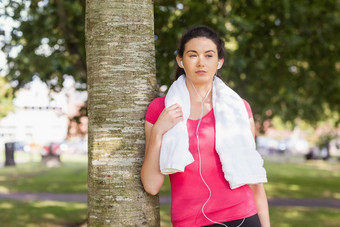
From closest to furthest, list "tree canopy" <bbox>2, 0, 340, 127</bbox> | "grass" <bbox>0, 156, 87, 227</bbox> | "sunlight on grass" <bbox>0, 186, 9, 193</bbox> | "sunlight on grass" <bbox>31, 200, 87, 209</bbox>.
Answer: "tree canopy" <bbox>2, 0, 340, 127</bbox>, "grass" <bbox>0, 156, 87, 227</bbox>, "sunlight on grass" <bbox>31, 200, 87, 209</bbox>, "sunlight on grass" <bbox>0, 186, 9, 193</bbox>

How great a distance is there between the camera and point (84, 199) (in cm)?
1377

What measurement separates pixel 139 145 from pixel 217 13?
24.3ft

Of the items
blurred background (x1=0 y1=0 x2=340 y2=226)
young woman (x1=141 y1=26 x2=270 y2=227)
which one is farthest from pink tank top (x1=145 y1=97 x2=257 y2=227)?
blurred background (x1=0 y1=0 x2=340 y2=226)

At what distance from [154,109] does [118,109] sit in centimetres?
24

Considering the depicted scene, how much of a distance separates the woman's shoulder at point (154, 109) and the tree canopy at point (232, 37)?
4568 millimetres

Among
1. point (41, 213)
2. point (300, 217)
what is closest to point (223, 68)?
point (300, 217)

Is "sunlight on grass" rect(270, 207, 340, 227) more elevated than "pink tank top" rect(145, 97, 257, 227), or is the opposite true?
"pink tank top" rect(145, 97, 257, 227)

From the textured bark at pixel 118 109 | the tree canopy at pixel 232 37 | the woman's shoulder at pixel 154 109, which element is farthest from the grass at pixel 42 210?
the woman's shoulder at pixel 154 109

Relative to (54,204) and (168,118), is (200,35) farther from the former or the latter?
(54,204)

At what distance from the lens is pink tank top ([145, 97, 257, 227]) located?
2.65 metres

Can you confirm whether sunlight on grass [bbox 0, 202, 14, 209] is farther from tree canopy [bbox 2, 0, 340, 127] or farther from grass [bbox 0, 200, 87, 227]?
tree canopy [bbox 2, 0, 340, 127]

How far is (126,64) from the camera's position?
3123 millimetres

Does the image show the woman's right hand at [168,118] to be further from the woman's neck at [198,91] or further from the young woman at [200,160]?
the woman's neck at [198,91]

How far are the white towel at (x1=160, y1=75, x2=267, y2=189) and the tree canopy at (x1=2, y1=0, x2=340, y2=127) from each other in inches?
188
